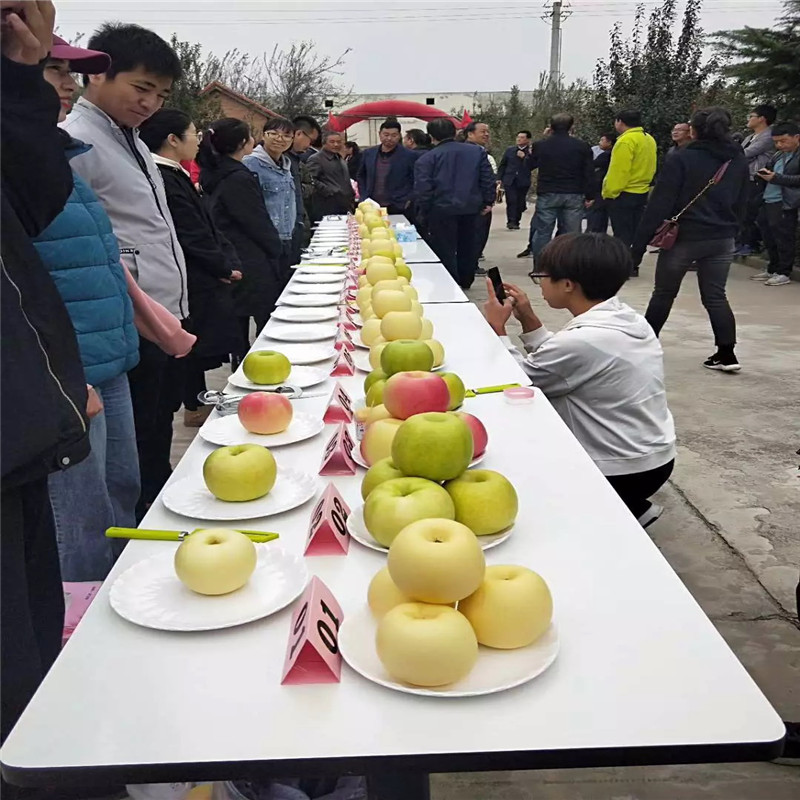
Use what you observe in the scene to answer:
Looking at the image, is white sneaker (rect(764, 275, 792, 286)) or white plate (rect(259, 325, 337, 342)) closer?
white plate (rect(259, 325, 337, 342))

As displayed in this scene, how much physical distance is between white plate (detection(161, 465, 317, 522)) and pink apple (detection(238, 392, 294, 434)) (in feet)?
0.84

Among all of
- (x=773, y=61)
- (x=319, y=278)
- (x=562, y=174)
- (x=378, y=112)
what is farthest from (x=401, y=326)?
(x=378, y=112)

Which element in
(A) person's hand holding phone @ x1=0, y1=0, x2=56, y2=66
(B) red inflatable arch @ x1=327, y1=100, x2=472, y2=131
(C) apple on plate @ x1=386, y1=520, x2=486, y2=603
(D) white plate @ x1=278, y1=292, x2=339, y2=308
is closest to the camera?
(C) apple on plate @ x1=386, y1=520, x2=486, y2=603

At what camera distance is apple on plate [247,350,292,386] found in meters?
2.26

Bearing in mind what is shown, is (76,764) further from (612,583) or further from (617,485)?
(617,485)

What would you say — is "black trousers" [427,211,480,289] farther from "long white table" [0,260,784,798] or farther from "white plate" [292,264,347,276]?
"long white table" [0,260,784,798]

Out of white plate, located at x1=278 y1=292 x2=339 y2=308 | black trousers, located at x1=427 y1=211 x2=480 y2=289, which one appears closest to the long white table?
white plate, located at x1=278 y1=292 x2=339 y2=308

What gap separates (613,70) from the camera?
12133 millimetres

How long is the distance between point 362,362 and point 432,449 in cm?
122

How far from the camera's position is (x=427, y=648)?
95 cm

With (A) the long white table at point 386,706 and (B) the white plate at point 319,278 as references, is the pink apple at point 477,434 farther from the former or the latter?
(B) the white plate at point 319,278

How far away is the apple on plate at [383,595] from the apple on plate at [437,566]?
0.11 ft

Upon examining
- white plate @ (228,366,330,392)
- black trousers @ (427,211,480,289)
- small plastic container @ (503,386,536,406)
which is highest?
small plastic container @ (503,386,536,406)

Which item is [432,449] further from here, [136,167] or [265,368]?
[136,167]
